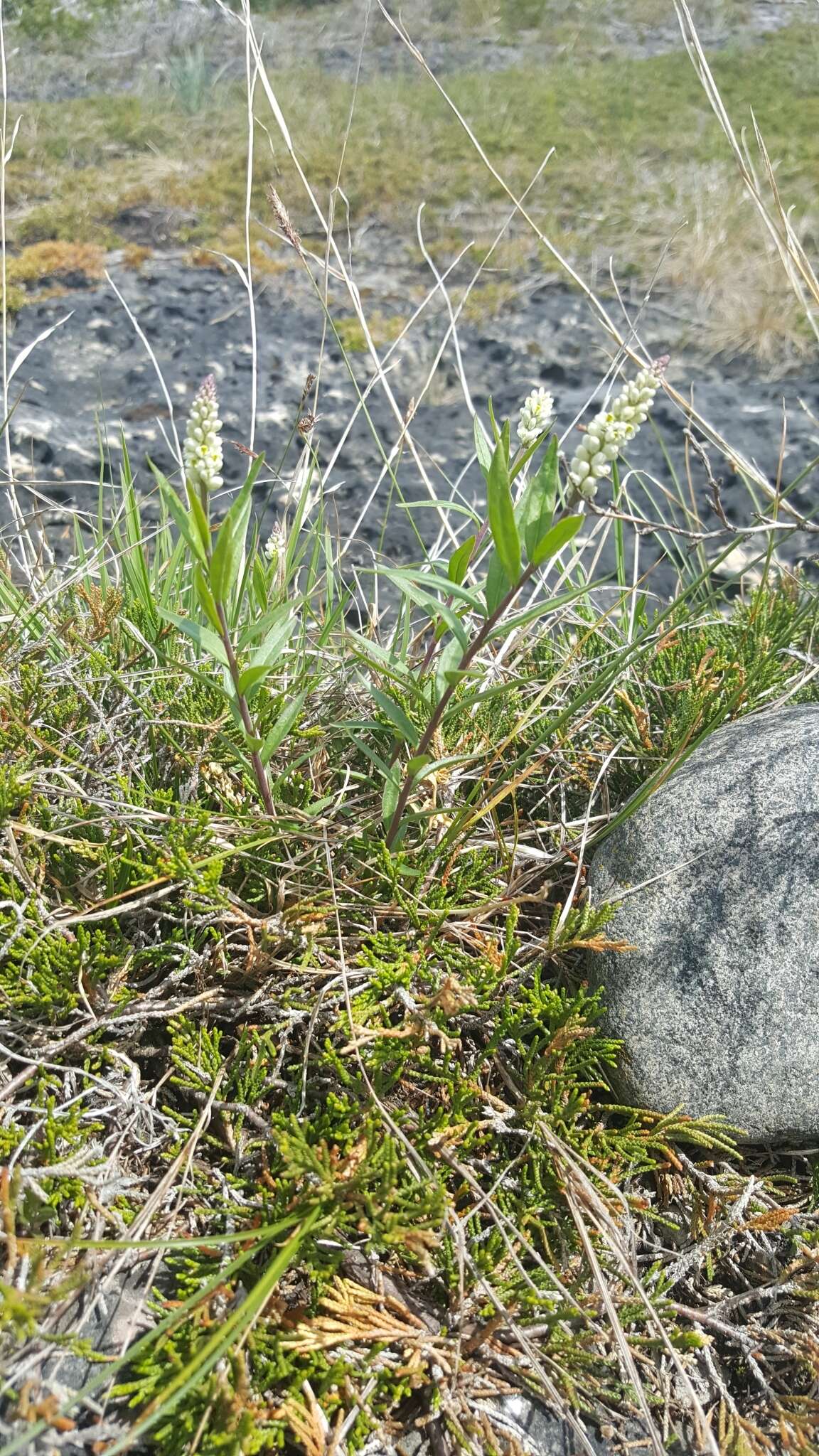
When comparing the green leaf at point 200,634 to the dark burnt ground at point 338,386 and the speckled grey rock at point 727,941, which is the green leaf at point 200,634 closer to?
the speckled grey rock at point 727,941

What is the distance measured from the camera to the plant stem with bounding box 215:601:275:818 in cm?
140

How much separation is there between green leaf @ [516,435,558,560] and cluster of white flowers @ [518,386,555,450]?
8cm

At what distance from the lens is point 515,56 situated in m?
11.0

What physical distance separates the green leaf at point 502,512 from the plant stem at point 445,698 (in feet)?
0.13

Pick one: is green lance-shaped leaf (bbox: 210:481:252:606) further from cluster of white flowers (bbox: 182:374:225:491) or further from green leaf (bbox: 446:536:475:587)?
green leaf (bbox: 446:536:475:587)

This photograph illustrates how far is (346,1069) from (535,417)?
120 cm

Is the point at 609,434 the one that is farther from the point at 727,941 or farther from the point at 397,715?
the point at 727,941

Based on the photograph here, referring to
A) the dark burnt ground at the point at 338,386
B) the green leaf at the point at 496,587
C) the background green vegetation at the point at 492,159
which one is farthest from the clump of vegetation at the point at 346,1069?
the background green vegetation at the point at 492,159

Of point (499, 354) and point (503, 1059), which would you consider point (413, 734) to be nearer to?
point (503, 1059)

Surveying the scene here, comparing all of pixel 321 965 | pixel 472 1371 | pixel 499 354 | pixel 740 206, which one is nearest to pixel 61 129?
pixel 499 354

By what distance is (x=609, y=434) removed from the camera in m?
1.29

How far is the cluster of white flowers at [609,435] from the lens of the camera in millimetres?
1302

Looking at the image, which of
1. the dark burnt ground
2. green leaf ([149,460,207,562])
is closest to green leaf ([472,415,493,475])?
green leaf ([149,460,207,562])

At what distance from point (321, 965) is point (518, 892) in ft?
1.60
